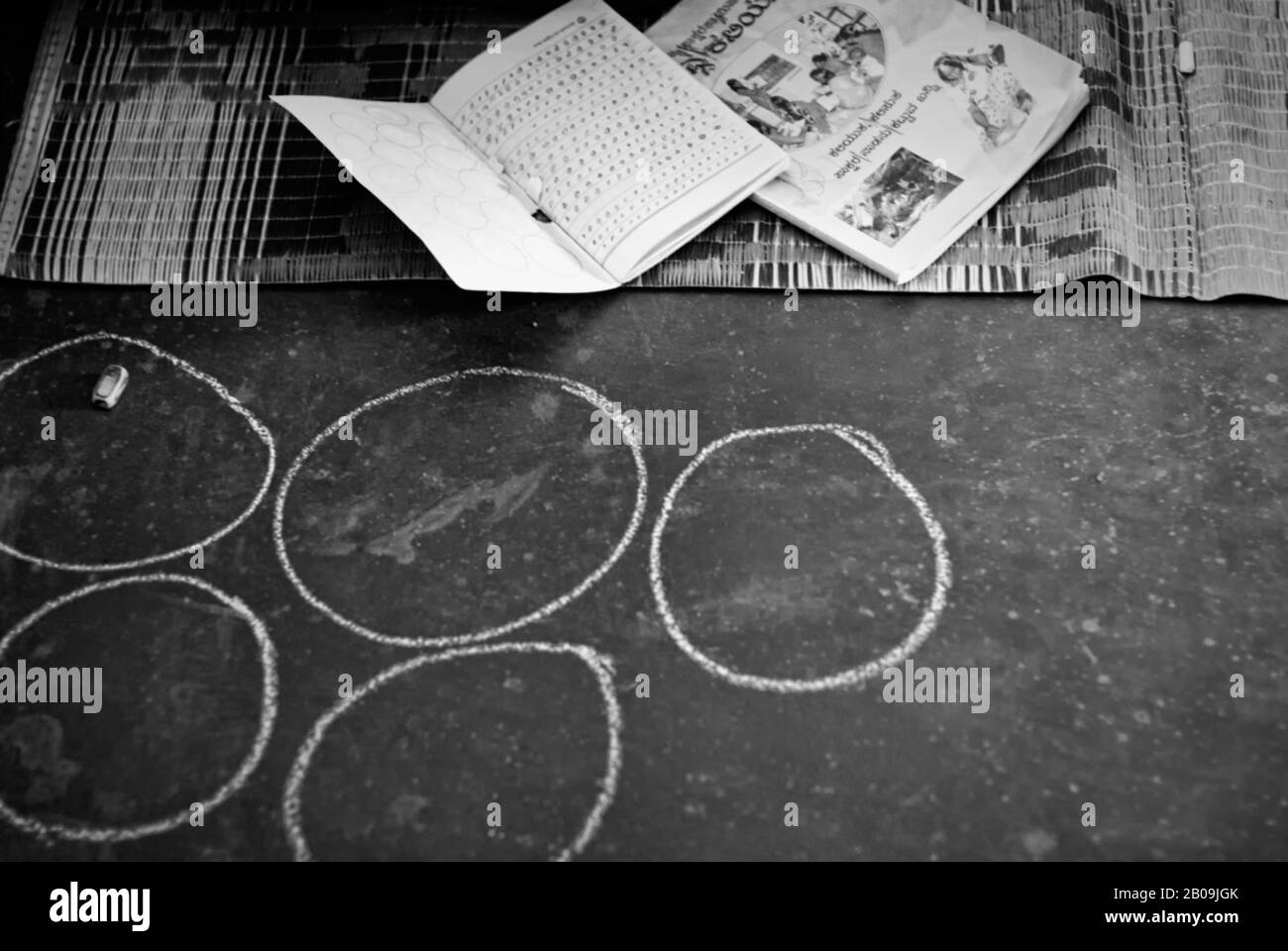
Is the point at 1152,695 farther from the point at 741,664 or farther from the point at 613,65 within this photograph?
the point at 613,65

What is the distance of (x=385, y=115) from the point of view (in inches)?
37.3

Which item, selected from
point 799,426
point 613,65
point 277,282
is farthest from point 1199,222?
point 277,282

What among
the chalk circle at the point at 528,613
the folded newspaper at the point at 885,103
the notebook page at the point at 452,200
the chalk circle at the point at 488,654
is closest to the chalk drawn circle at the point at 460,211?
the notebook page at the point at 452,200

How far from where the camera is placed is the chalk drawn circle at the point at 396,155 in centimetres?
90

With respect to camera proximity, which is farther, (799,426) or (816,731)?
(799,426)

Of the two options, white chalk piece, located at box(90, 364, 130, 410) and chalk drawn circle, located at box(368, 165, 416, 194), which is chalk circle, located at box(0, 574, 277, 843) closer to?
white chalk piece, located at box(90, 364, 130, 410)

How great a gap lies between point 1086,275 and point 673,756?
1.62ft

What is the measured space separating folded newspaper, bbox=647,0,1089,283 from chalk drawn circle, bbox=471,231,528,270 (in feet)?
0.67

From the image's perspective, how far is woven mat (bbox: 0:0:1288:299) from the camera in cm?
92

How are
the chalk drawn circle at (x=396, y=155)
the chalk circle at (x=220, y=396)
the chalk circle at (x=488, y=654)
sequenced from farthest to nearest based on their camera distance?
the chalk drawn circle at (x=396, y=155), the chalk circle at (x=220, y=396), the chalk circle at (x=488, y=654)

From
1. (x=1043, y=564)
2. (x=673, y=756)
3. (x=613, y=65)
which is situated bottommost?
(x=673, y=756)

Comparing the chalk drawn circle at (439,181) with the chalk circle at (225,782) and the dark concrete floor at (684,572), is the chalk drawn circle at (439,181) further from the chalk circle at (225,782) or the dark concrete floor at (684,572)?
the chalk circle at (225,782)

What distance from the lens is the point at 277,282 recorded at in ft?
3.07

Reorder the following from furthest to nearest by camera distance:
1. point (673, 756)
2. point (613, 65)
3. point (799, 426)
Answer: point (613, 65) → point (799, 426) → point (673, 756)
